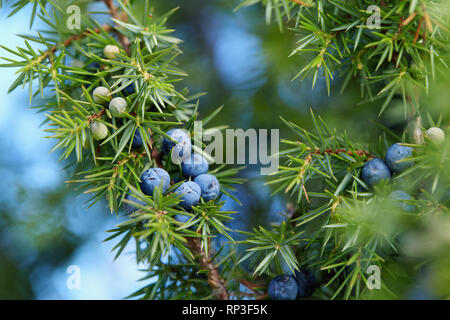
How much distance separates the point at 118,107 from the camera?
453 millimetres

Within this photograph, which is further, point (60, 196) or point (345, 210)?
point (60, 196)

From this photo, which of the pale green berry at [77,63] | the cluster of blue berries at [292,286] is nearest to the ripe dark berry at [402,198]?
the cluster of blue berries at [292,286]

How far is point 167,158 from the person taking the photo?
1.59 feet

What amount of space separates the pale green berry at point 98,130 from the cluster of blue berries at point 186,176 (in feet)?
0.20

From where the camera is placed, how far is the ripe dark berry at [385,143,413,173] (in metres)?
0.46

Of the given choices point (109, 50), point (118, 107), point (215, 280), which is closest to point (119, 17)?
point (109, 50)

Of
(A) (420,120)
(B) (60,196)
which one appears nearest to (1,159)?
(B) (60,196)

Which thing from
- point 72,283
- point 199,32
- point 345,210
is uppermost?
point 199,32

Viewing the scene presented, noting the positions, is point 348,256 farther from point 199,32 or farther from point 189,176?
point 199,32

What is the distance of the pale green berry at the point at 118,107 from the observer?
453mm

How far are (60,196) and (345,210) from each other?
61 centimetres

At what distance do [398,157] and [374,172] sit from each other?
0.10 ft

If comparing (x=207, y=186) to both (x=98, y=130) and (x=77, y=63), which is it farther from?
(x=77, y=63)

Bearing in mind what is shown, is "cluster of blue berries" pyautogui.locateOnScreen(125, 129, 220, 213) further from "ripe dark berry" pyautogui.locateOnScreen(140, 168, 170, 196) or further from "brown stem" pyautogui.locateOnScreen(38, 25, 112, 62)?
"brown stem" pyautogui.locateOnScreen(38, 25, 112, 62)
